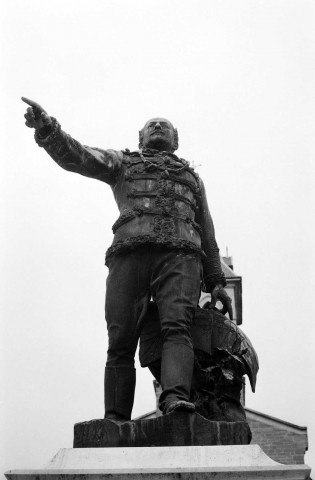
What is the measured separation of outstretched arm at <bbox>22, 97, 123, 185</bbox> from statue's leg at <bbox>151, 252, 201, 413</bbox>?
1.05m

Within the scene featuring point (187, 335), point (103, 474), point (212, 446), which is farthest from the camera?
point (187, 335)

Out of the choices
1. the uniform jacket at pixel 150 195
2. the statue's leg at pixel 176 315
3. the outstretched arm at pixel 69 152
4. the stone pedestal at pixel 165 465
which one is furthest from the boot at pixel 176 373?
the outstretched arm at pixel 69 152

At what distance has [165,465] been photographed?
5.03 metres

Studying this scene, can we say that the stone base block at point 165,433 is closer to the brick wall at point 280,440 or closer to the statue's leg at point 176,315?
the statue's leg at point 176,315

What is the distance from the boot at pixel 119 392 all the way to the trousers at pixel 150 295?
6 cm

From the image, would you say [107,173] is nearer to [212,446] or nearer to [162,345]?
[162,345]

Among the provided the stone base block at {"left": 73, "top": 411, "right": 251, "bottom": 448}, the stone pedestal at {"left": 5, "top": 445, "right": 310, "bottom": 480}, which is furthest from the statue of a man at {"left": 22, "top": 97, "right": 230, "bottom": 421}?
the stone pedestal at {"left": 5, "top": 445, "right": 310, "bottom": 480}

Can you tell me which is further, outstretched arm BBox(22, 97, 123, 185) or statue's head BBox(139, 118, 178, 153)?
statue's head BBox(139, 118, 178, 153)

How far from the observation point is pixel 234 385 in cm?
681

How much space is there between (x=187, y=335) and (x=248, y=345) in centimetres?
100

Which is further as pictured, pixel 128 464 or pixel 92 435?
pixel 92 435

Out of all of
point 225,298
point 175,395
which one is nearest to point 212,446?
point 175,395

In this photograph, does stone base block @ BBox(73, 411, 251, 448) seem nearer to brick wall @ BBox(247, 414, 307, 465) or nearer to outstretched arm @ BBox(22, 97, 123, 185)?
outstretched arm @ BBox(22, 97, 123, 185)

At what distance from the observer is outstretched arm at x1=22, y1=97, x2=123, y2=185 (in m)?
6.35
